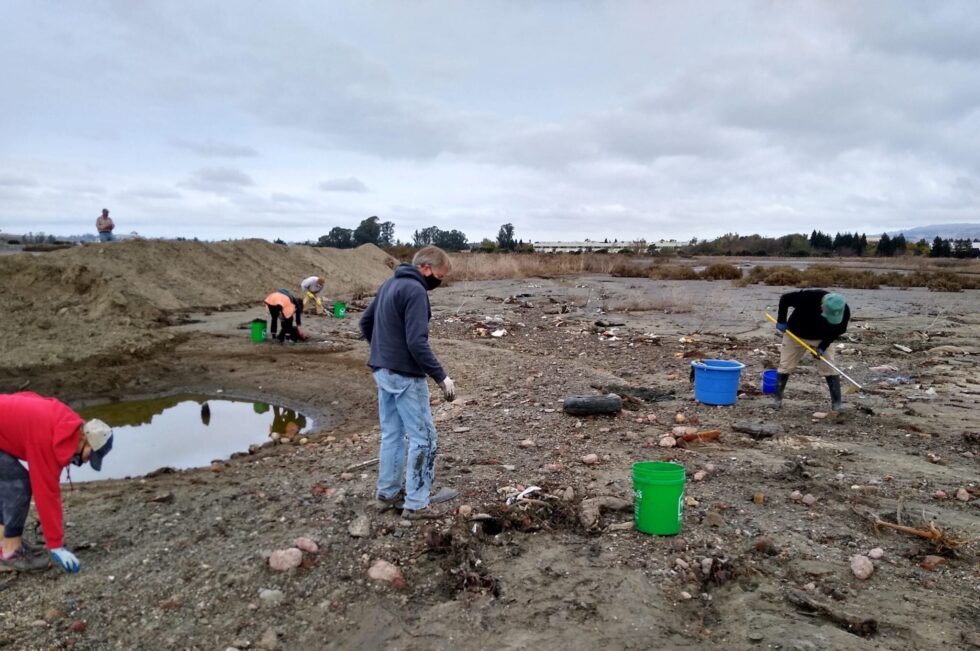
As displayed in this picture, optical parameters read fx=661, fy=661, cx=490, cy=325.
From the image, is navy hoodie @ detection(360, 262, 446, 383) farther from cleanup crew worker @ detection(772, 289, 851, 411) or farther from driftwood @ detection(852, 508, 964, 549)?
cleanup crew worker @ detection(772, 289, 851, 411)

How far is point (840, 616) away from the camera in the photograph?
3211 millimetres

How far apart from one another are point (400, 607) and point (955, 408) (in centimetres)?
684

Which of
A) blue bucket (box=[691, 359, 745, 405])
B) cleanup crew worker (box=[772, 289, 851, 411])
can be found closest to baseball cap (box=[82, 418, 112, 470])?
blue bucket (box=[691, 359, 745, 405])

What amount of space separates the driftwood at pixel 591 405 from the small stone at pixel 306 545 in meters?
3.50

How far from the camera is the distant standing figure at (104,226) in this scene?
1986 centimetres

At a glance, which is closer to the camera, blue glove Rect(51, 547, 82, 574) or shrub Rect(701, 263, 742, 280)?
blue glove Rect(51, 547, 82, 574)

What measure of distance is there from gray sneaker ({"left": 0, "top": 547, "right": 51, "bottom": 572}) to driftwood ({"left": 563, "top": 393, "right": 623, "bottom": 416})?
460 centimetres

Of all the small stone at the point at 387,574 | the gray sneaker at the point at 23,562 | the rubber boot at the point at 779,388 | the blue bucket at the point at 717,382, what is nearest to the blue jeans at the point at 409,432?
the small stone at the point at 387,574

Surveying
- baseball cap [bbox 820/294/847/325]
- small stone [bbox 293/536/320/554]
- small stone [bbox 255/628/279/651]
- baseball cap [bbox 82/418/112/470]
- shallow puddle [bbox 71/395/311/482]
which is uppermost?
baseball cap [bbox 820/294/847/325]

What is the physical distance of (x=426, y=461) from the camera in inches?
170

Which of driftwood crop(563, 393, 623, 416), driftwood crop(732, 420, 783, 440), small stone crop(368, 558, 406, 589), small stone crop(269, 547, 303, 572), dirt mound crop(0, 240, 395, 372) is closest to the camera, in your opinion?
small stone crop(368, 558, 406, 589)

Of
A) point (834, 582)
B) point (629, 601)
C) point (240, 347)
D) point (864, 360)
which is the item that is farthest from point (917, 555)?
point (240, 347)

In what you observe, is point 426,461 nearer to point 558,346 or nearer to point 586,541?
point 586,541

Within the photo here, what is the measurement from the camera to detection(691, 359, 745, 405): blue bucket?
23.6ft
